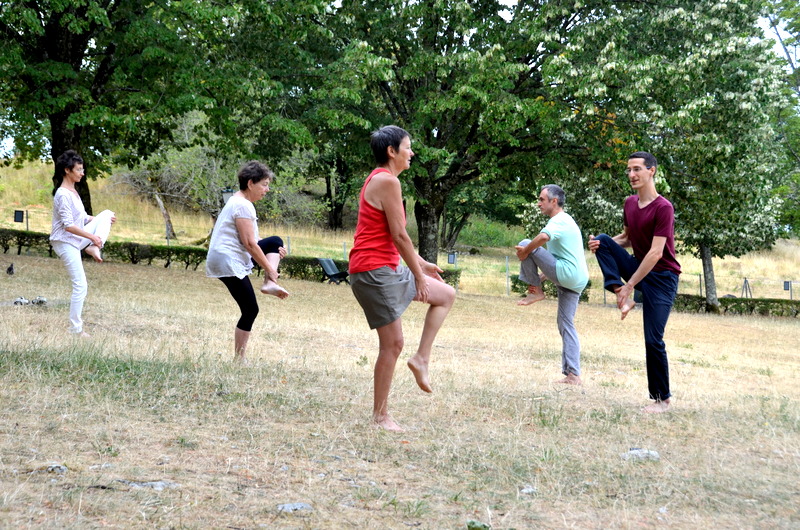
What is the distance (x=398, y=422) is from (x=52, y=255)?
21.9 metres

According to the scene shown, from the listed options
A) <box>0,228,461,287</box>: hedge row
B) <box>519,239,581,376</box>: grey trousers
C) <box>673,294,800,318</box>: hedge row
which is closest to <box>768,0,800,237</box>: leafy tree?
<box>673,294,800,318</box>: hedge row

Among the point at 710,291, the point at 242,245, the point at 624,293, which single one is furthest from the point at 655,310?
the point at 710,291

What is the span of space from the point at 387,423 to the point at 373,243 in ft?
3.90

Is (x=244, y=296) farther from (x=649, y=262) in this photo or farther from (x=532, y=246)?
(x=649, y=262)

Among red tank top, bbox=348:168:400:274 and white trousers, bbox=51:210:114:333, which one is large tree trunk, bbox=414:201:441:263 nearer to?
white trousers, bbox=51:210:114:333

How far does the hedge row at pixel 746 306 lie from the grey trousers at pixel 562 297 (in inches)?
940

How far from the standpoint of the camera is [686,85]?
19.0 meters

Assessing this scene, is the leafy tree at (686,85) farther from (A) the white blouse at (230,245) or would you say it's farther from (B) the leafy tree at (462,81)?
(A) the white blouse at (230,245)

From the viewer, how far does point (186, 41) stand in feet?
62.1

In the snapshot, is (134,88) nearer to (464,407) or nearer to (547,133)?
(547,133)

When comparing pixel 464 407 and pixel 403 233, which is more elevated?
pixel 403 233

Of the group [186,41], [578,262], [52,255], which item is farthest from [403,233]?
[52,255]

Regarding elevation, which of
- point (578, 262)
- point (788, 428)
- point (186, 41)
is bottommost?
point (788, 428)

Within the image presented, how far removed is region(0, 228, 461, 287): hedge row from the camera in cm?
2458
